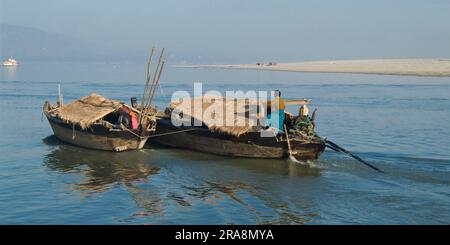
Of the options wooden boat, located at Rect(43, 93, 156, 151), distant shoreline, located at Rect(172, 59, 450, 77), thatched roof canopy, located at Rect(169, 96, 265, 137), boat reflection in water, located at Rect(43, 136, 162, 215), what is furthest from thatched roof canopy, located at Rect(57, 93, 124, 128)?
distant shoreline, located at Rect(172, 59, 450, 77)

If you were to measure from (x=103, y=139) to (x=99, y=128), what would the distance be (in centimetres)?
43

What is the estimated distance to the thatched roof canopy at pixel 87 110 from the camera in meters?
17.8

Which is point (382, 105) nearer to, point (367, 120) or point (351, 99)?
point (351, 99)

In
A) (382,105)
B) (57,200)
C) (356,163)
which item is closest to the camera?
(57,200)

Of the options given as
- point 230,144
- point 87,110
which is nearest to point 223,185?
point 230,144

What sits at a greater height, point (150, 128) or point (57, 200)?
point (150, 128)

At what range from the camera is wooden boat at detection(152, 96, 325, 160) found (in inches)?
619

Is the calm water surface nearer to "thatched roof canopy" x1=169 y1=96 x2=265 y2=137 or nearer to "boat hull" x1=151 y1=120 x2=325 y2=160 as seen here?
"boat hull" x1=151 y1=120 x2=325 y2=160

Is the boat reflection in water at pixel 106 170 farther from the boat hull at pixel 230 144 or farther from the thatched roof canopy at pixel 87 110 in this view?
the boat hull at pixel 230 144

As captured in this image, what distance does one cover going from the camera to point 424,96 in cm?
3825
